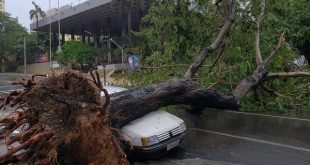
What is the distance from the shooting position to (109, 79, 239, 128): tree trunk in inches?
276

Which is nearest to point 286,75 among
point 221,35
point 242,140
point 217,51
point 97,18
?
point 221,35

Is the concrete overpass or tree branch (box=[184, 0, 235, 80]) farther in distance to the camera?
the concrete overpass

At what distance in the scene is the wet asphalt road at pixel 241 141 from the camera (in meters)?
7.09

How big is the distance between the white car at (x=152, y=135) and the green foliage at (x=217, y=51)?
3.15m

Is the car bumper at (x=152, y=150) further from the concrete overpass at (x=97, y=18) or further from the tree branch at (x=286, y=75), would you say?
the concrete overpass at (x=97, y=18)

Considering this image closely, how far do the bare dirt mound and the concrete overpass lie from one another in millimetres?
33674

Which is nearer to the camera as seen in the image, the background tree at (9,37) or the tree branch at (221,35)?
the tree branch at (221,35)

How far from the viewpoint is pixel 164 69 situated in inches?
436

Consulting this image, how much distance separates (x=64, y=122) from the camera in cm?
524

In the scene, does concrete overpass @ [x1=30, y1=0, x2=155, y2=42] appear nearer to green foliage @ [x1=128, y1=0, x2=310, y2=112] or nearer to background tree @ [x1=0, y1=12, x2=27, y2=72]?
background tree @ [x1=0, y1=12, x2=27, y2=72]

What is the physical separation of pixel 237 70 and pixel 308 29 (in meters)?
9.30

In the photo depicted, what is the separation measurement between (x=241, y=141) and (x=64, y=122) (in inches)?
169

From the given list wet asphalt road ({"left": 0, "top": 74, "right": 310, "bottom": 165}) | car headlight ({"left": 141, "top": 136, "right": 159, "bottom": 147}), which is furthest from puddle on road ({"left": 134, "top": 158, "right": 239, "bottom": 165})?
car headlight ({"left": 141, "top": 136, "right": 159, "bottom": 147})

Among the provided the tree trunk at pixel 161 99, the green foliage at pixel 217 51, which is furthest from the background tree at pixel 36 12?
the tree trunk at pixel 161 99
